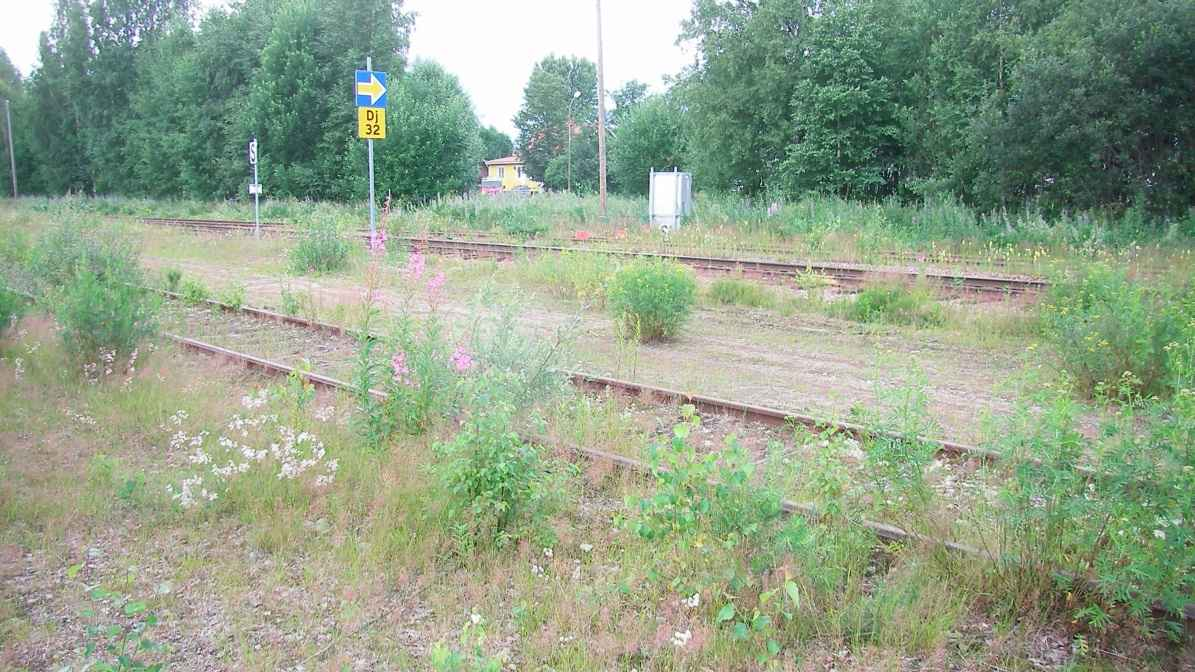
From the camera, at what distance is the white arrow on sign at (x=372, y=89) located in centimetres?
1692

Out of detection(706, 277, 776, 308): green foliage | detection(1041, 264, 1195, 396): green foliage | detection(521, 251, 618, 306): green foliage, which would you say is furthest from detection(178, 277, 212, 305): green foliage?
detection(1041, 264, 1195, 396): green foliage

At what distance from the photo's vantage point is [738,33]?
35.2m

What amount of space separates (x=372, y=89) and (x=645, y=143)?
1572 inches

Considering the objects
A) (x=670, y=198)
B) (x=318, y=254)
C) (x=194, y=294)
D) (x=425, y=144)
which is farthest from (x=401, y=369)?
(x=425, y=144)

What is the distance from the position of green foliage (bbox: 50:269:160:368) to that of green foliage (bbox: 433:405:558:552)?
5.21m

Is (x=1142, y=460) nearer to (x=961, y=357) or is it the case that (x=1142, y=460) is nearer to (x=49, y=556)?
(x=49, y=556)

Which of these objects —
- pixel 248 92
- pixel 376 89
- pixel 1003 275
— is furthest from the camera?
pixel 248 92

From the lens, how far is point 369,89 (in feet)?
56.0

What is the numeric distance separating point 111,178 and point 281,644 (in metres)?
65.4

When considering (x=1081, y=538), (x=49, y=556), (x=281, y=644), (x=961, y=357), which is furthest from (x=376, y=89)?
(x=1081, y=538)

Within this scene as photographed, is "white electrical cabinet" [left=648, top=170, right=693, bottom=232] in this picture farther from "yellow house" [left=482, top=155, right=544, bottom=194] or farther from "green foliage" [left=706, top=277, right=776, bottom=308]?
"yellow house" [left=482, top=155, right=544, bottom=194]

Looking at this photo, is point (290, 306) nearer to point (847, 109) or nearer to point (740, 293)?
point (740, 293)

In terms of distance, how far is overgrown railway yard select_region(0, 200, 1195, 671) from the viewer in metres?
3.83

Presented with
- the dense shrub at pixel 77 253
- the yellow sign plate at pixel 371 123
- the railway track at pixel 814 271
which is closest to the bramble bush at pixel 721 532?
the railway track at pixel 814 271
